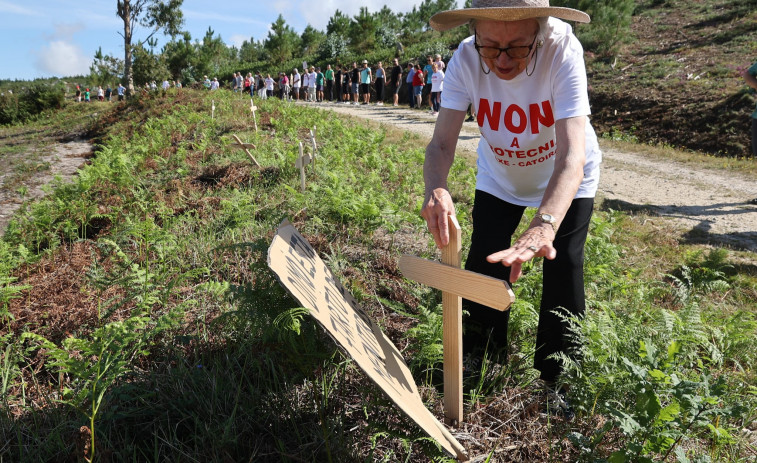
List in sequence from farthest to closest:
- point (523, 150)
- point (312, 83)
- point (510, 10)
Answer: point (312, 83)
point (523, 150)
point (510, 10)

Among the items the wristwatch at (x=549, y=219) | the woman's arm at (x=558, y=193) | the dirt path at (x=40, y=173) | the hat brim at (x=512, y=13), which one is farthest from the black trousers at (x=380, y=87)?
the wristwatch at (x=549, y=219)

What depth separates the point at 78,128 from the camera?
2452 centimetres

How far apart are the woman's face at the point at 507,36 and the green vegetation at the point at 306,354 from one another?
1162 millimetres

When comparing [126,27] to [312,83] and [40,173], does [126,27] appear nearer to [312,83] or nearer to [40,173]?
[312,83]

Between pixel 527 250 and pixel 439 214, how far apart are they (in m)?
0.40

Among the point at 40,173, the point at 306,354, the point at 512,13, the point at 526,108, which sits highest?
the point at 512,13

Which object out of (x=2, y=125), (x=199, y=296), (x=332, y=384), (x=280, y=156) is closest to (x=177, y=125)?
(x=280, y=156)

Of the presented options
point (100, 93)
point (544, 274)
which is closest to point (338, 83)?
point (544, 274)

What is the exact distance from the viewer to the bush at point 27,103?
33.9 m

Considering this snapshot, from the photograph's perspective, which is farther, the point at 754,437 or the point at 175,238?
the point at 175,238

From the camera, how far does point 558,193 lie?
1.82 meters

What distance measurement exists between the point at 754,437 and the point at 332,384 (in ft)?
6.44

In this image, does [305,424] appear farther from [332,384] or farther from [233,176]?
[233,176]

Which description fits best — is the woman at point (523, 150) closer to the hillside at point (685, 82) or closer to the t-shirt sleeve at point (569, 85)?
the t-shirt sleeve at point (569, 85)
